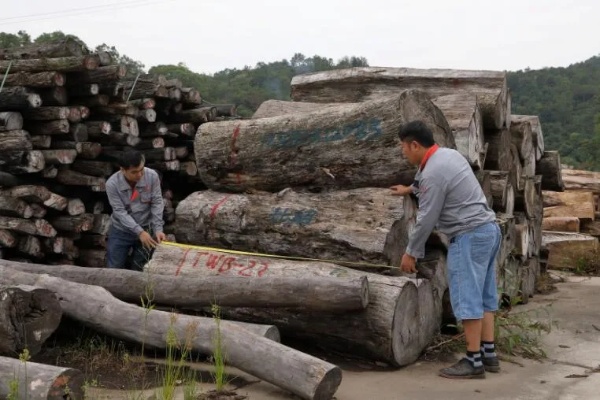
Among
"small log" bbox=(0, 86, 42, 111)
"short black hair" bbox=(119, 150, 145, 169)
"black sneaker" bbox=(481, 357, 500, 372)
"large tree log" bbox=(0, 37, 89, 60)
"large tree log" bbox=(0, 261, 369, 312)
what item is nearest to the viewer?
"large tree log" bbox=(0, 261, 369, 312)

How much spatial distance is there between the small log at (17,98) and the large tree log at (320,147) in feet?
6.77

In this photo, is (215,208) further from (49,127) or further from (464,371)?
(464,371)

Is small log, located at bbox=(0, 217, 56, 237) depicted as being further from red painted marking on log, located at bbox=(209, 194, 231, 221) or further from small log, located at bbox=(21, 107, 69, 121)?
red painted marking on log, located at bbox=(209, 194, 231, 221)

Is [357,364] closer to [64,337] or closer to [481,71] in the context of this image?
→ [64,337]

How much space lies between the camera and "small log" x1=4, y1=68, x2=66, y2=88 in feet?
26.6

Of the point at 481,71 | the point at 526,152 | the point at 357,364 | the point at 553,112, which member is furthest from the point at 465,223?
the point at 553,112

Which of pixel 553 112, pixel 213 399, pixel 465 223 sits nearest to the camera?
pixel 213 399

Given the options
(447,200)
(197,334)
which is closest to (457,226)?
(447,200)

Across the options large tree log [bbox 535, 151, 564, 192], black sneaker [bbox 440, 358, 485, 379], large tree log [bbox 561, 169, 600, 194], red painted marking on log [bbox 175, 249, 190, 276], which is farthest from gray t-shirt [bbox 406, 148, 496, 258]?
large tree log [bbox 561, 169, 600, 194]

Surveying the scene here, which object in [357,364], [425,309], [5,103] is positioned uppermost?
[5,103]

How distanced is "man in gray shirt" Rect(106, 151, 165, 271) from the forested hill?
57.0 ft

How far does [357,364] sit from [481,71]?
390 cm

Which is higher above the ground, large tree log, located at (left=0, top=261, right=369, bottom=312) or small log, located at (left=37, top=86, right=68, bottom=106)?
small log, located at (left=37, top=86, right=68, bottom=106)

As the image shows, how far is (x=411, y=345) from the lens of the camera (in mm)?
5766
